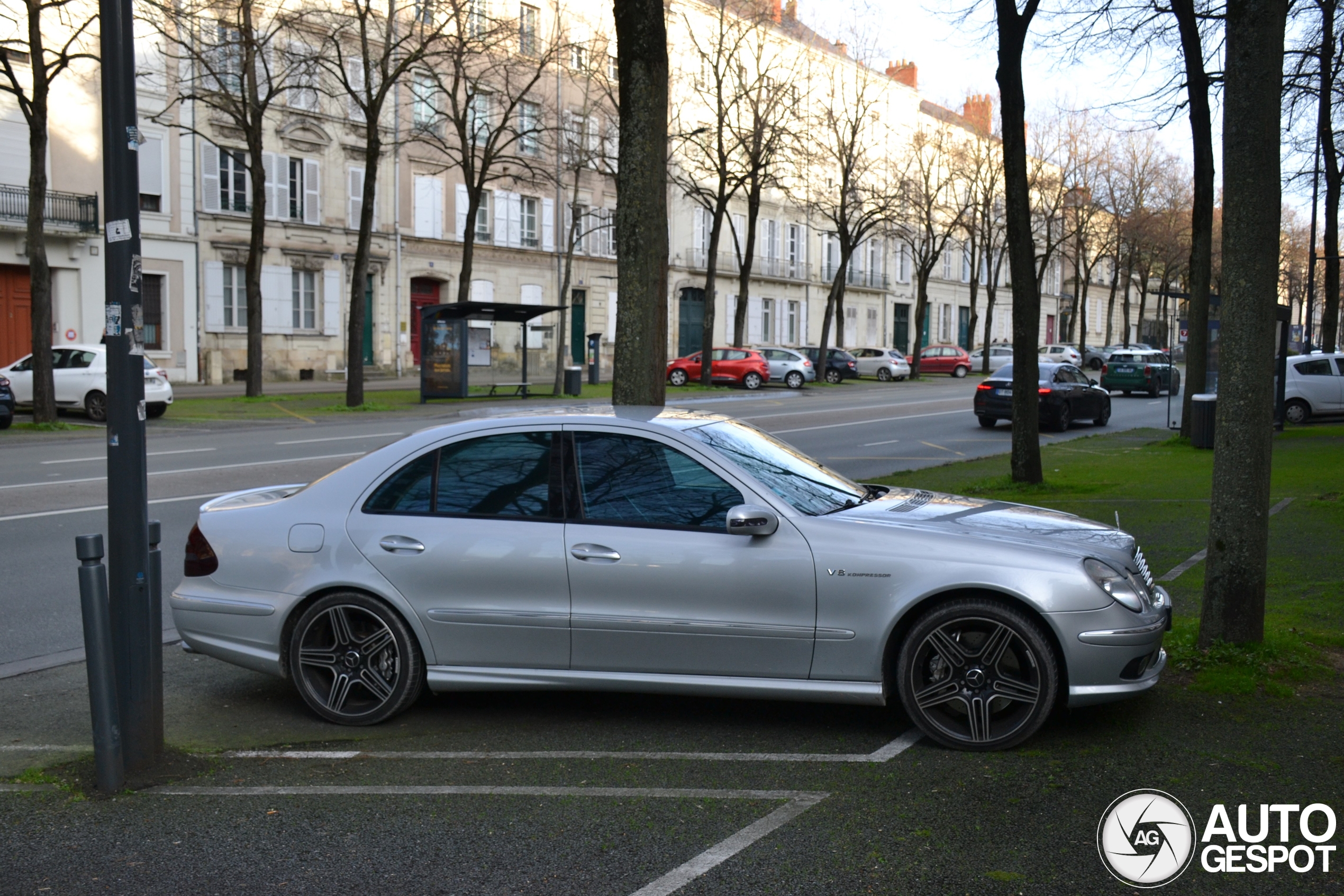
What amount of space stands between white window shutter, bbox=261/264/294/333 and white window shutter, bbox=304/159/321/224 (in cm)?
211

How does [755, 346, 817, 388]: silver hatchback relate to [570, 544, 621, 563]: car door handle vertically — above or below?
above

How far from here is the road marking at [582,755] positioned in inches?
200

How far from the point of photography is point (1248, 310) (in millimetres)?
6113

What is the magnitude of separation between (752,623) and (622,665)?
631 mm

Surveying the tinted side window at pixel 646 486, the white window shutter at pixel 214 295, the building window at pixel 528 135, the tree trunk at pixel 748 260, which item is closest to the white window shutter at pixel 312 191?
the white window shutter at pixel 214 295

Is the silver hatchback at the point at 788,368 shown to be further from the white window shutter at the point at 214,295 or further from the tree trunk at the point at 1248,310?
the tree trunk at the point at 1248,310

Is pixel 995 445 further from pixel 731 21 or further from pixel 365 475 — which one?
pixel 731 21

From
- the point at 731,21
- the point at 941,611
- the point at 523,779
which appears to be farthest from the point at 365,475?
the point at 731,21

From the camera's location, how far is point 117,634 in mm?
4945

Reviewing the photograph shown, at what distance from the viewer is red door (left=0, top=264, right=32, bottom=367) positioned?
3338cm

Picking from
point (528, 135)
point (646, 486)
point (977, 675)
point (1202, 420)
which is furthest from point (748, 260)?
point (977, 675)

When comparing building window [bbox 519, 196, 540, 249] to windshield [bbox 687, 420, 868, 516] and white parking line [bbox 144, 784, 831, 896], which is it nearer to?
windshield [bbox 687, 420, 868, 516]

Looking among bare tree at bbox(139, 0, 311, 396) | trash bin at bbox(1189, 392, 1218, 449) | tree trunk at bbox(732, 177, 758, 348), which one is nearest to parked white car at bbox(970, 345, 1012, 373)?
tree trunk at bbox(732, 177, 758, 348)

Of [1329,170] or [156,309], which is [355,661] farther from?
[156,309]
